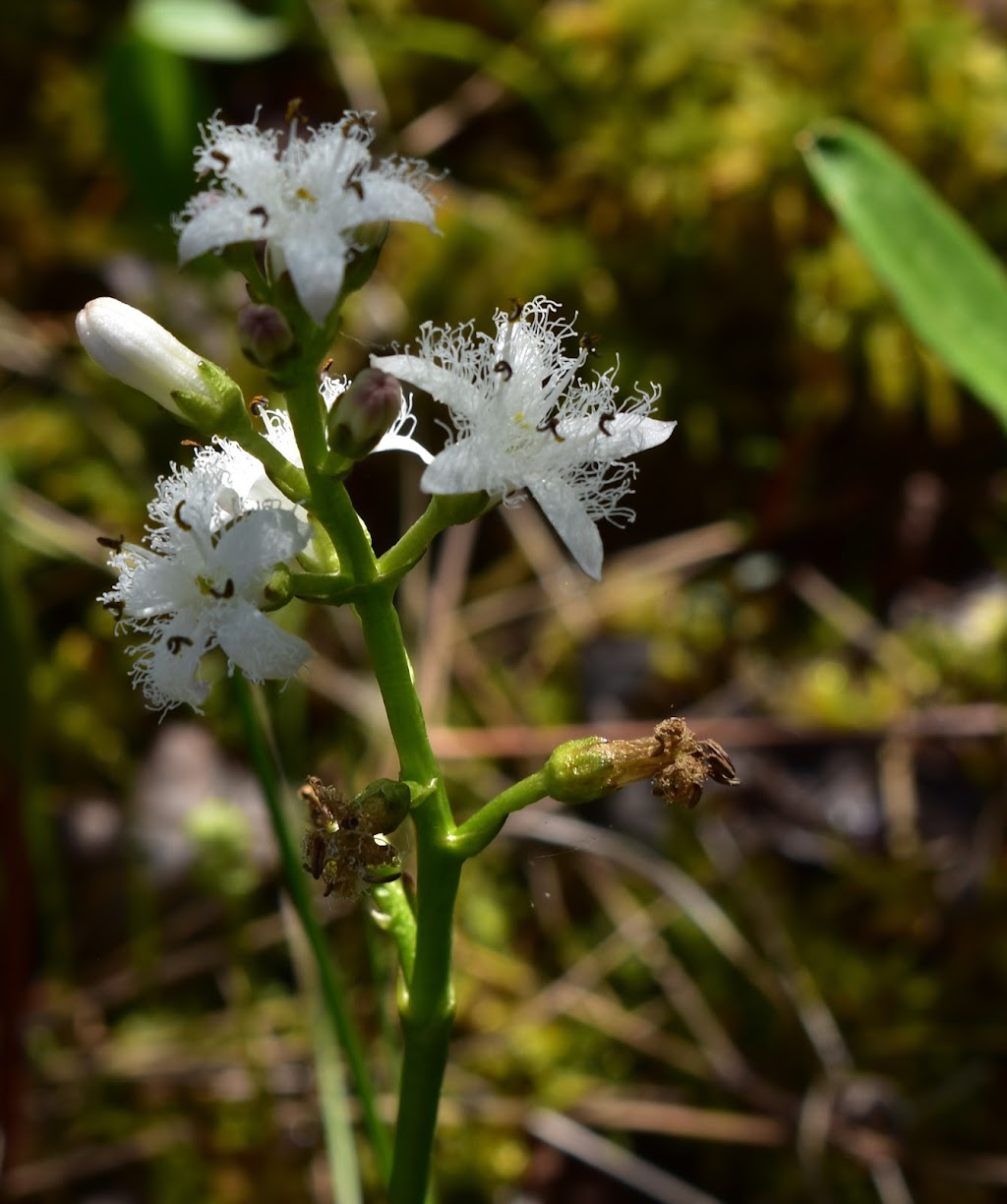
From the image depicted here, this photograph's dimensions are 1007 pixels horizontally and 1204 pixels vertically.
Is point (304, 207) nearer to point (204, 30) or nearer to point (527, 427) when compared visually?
point (527, 427)

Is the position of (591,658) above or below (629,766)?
above

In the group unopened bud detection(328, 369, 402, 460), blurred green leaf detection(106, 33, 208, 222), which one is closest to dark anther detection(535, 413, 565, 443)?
unopened bud detection(328, 369, 402, 460)

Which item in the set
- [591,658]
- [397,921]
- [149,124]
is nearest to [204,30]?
[149,124]

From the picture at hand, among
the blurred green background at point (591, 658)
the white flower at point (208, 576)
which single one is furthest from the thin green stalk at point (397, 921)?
the blurred green background at point (591, 658)

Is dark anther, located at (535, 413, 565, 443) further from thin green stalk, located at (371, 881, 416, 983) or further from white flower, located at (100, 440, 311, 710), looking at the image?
thin green stalk, located at (371, 881, 416, 983)

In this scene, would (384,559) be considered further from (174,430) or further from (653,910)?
(174,430)

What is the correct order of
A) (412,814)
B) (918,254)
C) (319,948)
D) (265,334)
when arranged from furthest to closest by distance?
(918,254), (319,948), (412,814), (265,334)

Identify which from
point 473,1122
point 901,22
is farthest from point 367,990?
point 901,22
